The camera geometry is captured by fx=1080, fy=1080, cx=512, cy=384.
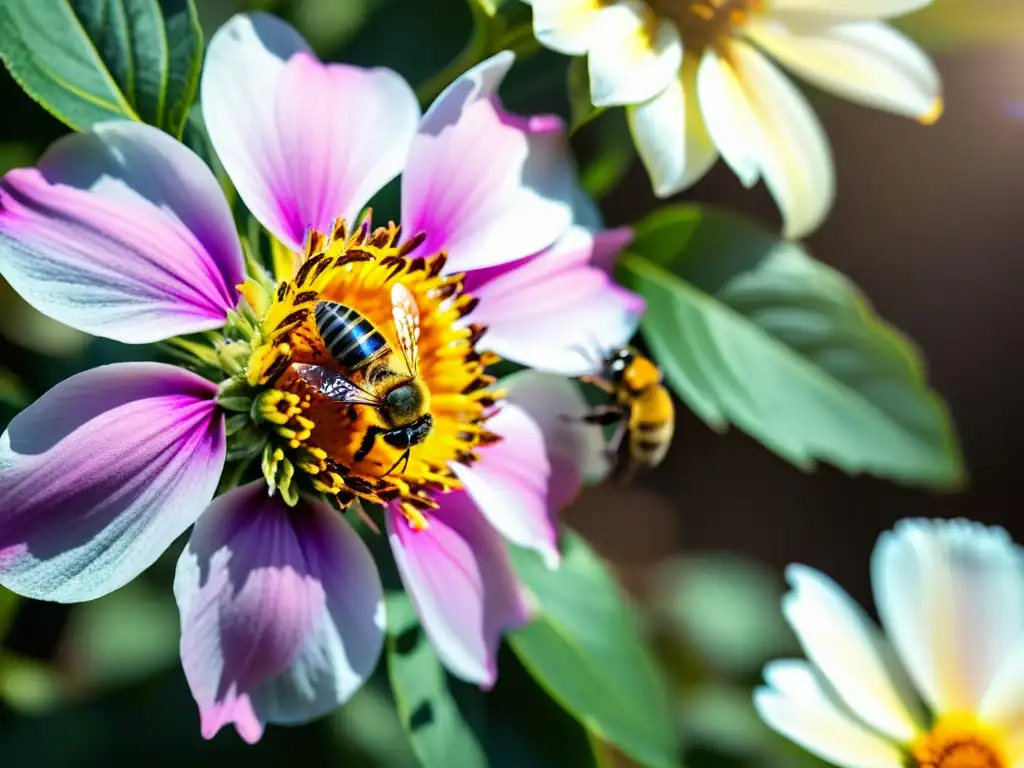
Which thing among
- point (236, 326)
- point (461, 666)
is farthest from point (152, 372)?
point (461, 666)

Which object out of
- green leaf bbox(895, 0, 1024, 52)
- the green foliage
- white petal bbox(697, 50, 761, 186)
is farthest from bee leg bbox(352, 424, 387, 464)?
the green foliage

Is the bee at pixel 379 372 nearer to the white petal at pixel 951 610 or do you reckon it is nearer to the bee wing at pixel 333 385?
the bee wing at pixel 333 385

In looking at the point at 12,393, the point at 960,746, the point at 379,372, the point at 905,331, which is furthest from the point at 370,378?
the point at 905,331

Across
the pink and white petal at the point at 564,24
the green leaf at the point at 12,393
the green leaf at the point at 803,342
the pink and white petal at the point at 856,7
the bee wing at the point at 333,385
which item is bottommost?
the green leaf at the point at 803,342

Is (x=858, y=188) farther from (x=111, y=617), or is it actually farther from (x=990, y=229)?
(x=111, y=617)

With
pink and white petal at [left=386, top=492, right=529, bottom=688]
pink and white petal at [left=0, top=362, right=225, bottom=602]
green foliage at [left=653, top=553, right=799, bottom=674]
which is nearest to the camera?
Result: pink and white petal at [left=0, top=362, right=225, bottom=602]

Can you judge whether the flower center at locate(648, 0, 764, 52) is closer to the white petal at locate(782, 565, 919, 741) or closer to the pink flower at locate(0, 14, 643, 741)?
the pink flower at locate(0, 14, 643, 741)

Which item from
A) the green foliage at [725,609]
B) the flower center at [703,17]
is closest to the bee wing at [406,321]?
the flower center at [703,17]
